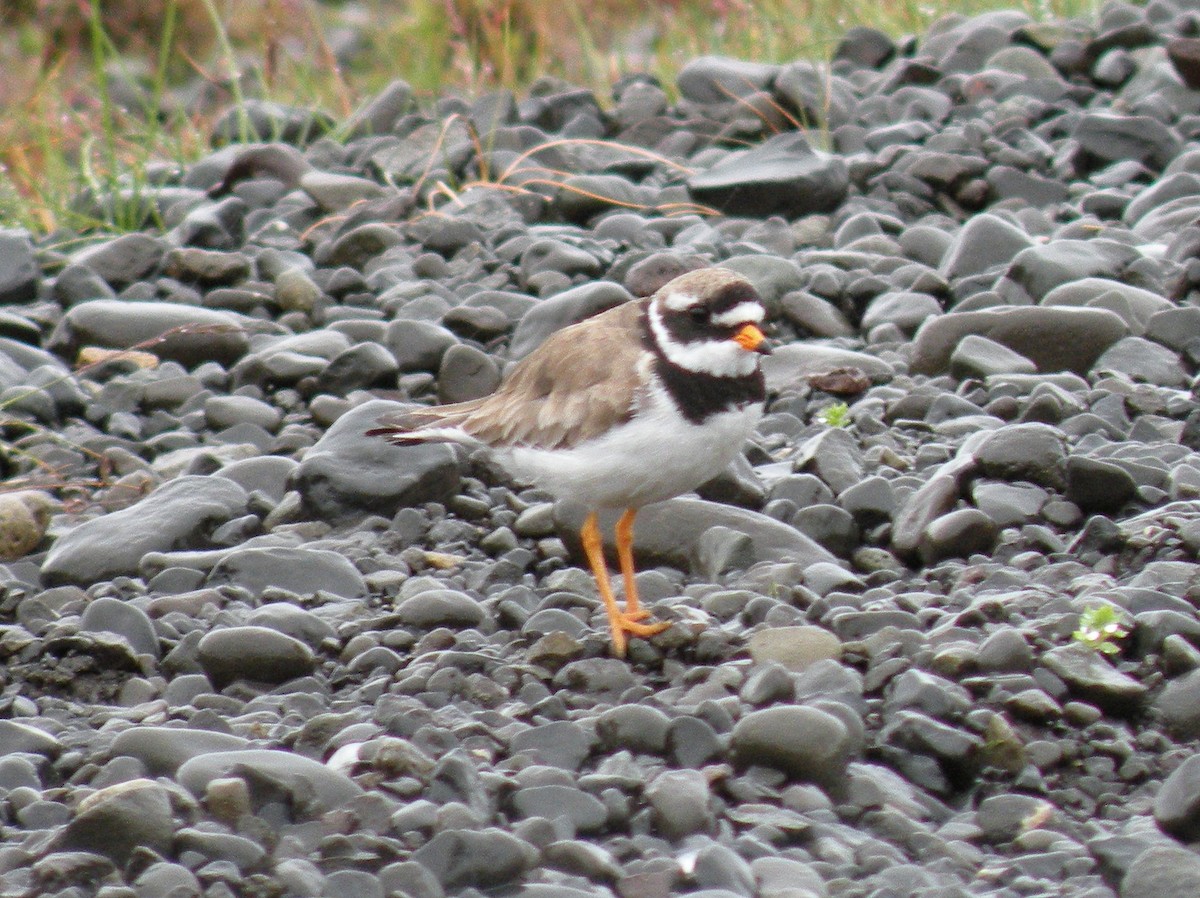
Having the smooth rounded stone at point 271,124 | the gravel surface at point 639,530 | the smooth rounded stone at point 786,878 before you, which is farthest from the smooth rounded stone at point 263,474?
the smooth rounded stone at point 271,124

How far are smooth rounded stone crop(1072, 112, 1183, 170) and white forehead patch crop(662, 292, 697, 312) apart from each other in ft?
16.5

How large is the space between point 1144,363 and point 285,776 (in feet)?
13.5

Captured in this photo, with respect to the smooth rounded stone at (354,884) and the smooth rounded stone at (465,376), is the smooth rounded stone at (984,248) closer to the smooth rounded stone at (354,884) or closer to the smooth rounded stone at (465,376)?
the smooth rounded stone at (465,376)

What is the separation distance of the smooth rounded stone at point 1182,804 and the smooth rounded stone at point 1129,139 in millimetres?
5914

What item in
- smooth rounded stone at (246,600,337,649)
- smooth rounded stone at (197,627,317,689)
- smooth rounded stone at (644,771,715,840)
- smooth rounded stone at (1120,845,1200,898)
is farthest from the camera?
smooth rounded stone at (246,600,337,649)

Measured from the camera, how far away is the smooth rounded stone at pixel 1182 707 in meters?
4.01

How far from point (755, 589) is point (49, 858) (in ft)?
7.61

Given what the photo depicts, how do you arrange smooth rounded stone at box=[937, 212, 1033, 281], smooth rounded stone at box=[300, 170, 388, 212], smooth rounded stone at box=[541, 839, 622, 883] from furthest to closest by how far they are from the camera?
smooth rounded stone at box=[300, 170, 388, 212], smooth rounded stone at box=[937, 212, 1033, 281], smooth rounded stone at box=[541, 839, 622, 883]

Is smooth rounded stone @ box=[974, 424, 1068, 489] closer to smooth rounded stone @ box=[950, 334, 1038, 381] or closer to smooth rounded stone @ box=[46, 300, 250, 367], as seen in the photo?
smooth rounded stone @ box=[950, 334, 1038, 381]

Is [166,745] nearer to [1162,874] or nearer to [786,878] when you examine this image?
[786,878]

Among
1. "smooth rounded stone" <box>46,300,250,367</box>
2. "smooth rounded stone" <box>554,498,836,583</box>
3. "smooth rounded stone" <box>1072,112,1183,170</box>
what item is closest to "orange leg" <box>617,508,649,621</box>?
"smooth rounded stone" <box>554,498,836,583</box>

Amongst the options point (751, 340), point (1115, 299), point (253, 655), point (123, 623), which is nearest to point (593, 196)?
point (1115, 299)

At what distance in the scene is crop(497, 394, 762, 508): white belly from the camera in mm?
4473

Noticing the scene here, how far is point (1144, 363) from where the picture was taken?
6332 mm
